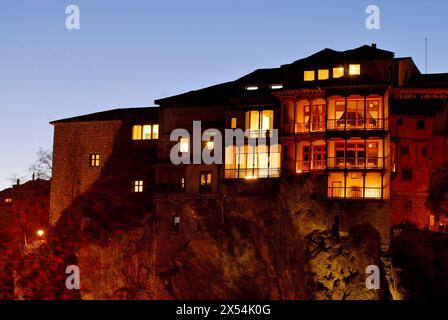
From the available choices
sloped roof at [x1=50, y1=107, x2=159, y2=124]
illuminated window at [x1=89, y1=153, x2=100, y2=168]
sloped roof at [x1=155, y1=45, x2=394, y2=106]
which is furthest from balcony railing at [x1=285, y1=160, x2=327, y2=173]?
illuminated window at [x1=89, y1=153, x2=100, y2=168]

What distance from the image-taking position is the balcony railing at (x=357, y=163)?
54.7 m

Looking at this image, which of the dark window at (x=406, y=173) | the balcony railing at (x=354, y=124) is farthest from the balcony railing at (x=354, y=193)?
the dark window at (x=406, y=173)

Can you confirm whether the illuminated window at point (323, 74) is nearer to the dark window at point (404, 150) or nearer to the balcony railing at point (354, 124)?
the balcony railing at point (354, 124)

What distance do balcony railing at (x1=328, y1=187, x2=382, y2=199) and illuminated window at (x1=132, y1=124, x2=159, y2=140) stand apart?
19.3 metres

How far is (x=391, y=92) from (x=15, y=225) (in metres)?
42.7

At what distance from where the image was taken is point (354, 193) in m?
54.6

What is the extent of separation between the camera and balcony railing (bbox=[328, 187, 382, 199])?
5419cm

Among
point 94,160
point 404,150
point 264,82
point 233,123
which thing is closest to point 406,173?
point 404,150

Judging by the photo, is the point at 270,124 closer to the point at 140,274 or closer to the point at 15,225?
the point at 140,274

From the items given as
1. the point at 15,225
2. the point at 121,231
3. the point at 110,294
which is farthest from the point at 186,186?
the point at 15,225

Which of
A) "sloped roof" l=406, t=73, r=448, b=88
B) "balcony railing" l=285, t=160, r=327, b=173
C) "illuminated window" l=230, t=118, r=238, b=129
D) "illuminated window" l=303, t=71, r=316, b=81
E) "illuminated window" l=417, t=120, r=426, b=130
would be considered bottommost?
"balcony railing" l=285, t=160, r=327, b=173

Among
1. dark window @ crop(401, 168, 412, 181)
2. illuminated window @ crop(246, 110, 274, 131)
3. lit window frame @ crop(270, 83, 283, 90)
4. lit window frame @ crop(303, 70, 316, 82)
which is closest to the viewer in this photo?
lit window frame @ crop(303, 70, 316, 82)

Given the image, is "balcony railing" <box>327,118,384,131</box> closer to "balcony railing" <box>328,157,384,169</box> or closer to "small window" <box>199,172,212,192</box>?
"balcony railing" <box>328,157,384,169</box>

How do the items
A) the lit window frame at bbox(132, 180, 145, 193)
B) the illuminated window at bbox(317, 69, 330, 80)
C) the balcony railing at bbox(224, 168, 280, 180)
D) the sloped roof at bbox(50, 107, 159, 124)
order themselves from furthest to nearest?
the sloped roof at bbox(50, 107, 159, 124), the lit window frame at bbox(132, 180, 145, 193), the balcony railing at bbox(224, 168, 280, 180), the illuminated window at bbox(317, 69, 330, 80)
